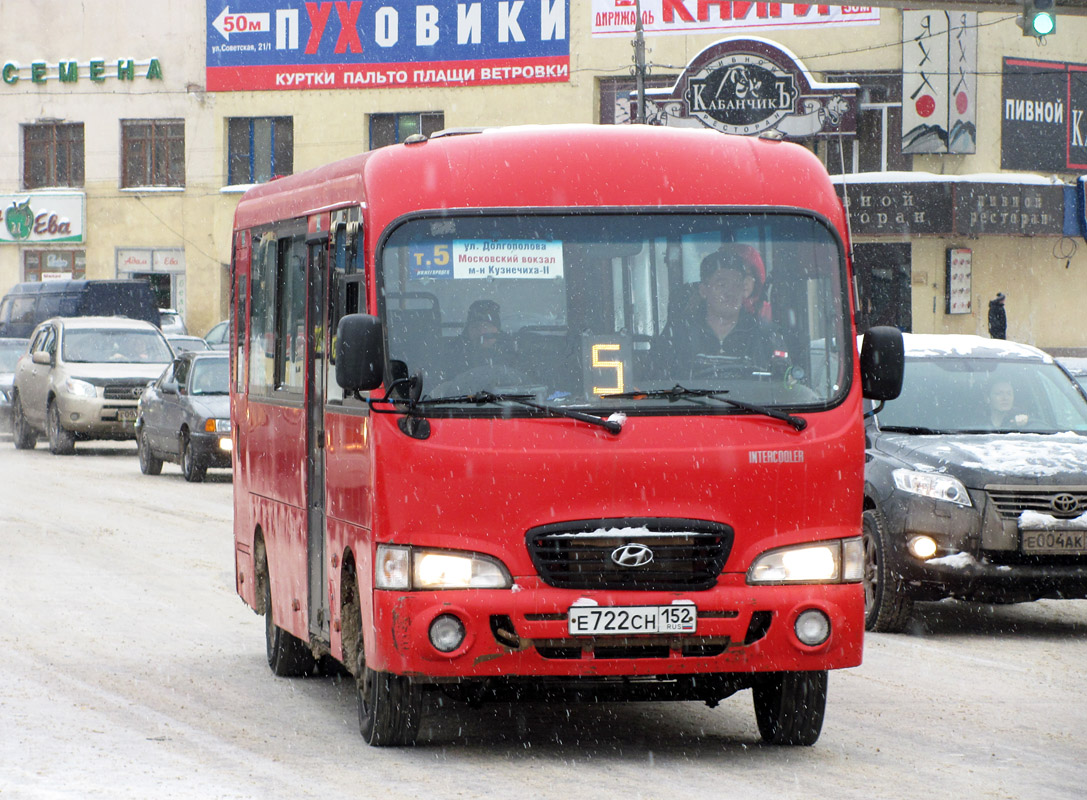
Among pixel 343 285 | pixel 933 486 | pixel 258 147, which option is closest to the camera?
pixel 343 285

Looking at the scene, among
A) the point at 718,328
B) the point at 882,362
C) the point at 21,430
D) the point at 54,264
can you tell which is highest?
the point at 54,264

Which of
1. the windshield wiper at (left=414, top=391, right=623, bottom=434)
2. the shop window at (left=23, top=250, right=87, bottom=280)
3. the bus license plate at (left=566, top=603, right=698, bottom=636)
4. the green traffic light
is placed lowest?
the bus license plate at (left=566, top=603, right=698, bottom=636)

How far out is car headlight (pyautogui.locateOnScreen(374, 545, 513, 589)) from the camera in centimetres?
702

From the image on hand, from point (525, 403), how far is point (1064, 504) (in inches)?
182

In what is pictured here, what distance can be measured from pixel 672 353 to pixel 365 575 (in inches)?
55.0

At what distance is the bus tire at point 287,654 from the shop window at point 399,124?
3965cm

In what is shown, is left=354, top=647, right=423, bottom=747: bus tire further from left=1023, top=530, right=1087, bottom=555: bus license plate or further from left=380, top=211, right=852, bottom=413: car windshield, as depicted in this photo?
left=1023, top=530, right=1087, bottom=555: bus license plate

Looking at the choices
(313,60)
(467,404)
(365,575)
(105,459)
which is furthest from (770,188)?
(313,60)

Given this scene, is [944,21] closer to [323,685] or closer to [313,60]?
[313,60]

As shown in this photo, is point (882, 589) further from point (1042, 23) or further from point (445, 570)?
point (1042, 23)

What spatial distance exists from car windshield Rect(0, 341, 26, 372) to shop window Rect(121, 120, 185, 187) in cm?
2005

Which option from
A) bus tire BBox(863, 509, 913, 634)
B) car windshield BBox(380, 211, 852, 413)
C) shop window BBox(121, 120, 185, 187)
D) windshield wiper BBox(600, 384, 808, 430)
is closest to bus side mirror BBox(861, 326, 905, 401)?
car windshield BBox(380, 211, 852, 413)

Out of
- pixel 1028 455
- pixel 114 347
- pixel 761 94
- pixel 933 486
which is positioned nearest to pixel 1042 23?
pixel 1028 455

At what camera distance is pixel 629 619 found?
7023 millimetres
